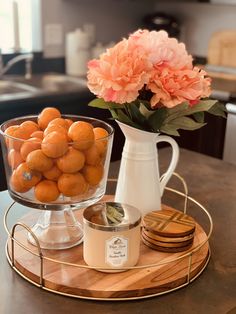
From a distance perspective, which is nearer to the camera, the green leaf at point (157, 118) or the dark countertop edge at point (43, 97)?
the green leaf at point (157, 118)

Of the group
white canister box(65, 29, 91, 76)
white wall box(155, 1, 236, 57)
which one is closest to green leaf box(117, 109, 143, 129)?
white canister box(65, 29, 91, 76)

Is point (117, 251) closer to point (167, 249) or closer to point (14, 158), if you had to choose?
point (167, 249)

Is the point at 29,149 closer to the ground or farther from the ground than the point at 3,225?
farther from the ground

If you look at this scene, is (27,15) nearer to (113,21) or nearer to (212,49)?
(113,21)

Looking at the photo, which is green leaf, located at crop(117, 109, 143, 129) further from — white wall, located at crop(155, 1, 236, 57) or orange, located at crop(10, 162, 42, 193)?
white wall, located at crop(155, 1, 236, 57)

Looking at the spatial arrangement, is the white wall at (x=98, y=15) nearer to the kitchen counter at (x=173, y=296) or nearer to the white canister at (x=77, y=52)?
the white canister at (x=77, y=52)

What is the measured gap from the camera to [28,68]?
282cm

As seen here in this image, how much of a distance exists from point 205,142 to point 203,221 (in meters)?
1.50

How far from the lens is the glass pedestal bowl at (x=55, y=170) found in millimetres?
884

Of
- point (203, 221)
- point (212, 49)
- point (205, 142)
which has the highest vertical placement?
point (212, 49)

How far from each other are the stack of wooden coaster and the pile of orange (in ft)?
0.48

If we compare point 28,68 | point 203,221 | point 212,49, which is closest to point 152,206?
point 203,221

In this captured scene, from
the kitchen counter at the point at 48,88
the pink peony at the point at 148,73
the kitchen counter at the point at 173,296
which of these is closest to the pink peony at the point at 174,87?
the pink peony at the point at 148,73

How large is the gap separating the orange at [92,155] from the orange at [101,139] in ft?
0.04
